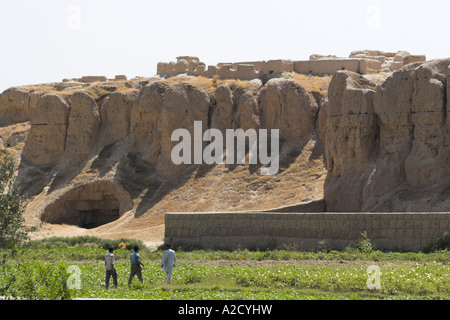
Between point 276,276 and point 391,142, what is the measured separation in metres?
12.9

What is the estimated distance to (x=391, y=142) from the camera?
30219 millimetres

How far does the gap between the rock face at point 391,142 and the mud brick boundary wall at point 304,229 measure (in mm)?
3078

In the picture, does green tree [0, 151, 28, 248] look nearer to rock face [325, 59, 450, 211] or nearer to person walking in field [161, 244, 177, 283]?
person walking in field [161, 244, 177, 283]

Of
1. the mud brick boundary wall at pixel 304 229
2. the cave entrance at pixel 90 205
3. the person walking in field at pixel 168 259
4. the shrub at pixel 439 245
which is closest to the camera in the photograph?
the person walking in field at pixel 168 259

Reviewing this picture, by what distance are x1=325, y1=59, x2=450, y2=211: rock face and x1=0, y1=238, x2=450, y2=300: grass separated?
5418 millimetres

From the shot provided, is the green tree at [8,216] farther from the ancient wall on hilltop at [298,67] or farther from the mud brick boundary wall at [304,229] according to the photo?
the ancient wall on hilltop at [298,67]

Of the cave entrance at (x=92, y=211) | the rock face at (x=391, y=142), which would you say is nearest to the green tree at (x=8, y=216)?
the rock face at (x=391, y=142)

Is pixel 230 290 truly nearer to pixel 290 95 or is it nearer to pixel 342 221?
pixel 342 221

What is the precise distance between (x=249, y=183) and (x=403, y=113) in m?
11.0

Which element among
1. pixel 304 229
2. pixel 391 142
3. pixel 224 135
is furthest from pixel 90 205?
pixel 304 229

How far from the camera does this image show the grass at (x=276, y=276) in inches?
644

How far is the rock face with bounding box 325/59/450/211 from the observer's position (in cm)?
2847

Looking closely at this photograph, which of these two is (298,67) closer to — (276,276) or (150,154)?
(150,154)

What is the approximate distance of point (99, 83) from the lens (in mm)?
49000
